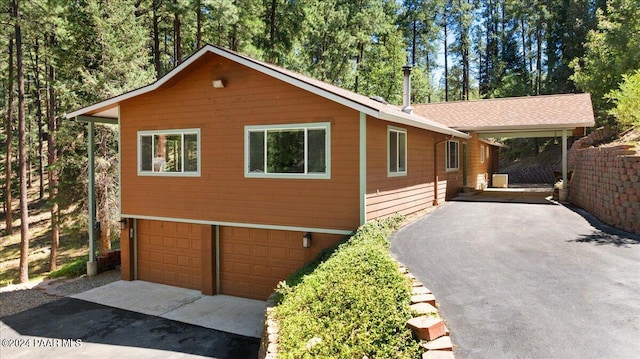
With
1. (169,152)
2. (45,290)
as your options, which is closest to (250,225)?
(169,152)

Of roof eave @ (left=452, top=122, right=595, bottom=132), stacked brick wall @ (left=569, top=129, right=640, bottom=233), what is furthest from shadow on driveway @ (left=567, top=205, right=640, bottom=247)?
roof eave @ (left=452, top=122, right=595, bottom=132)

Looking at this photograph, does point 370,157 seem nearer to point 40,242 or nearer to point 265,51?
point 265,51

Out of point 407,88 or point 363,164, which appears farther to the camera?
point 407,88

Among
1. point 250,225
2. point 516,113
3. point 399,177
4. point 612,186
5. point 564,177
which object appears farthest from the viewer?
point 516,113

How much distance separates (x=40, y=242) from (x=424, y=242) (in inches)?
926

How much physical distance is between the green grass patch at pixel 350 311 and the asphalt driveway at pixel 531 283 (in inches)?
20.7

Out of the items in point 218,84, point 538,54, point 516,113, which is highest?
point 538,54

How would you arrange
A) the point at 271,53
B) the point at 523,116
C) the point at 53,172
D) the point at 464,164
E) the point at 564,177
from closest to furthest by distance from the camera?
the point at 564,177 < the point at 523,116 < the point at 464,164 < the point at 53,172 < the point at 271,53

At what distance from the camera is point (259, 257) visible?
9531 millimetres

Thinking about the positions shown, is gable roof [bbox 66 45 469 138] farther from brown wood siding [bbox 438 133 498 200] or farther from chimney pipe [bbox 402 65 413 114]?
brown wood siding [bbox 438 133 498 200]

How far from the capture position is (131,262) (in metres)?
11.3

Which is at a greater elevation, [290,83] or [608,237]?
[290,83]

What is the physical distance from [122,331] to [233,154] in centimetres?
419

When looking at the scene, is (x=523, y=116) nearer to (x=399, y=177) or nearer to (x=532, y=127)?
(x=532, y=127)
